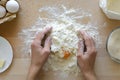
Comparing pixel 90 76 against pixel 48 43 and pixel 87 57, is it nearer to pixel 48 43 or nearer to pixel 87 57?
pixel 87 57

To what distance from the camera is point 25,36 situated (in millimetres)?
1051

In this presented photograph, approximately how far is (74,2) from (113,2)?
6.6 inches

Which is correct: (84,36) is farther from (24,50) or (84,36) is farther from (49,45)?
(24,50)

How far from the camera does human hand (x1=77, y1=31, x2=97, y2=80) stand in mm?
1000

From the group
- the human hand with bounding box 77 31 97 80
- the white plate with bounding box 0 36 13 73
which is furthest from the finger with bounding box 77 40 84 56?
the white plate with bounding box 0 36 13 73

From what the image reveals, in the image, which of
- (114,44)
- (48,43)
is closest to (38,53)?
(48,43)

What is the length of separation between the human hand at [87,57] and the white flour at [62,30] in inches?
1.1

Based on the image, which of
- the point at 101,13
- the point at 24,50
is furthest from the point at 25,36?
the point at 101,13

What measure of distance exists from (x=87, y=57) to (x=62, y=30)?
147 millimetres

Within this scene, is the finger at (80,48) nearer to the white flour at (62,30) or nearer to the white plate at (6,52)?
the white flour at (62,30)

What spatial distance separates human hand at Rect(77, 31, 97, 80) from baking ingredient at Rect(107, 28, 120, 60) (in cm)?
6

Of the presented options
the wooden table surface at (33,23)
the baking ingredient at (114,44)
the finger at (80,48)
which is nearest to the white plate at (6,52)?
the wooden table surface at (33,23)

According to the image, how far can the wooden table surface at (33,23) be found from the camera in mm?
1033

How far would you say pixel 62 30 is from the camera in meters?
1.03
